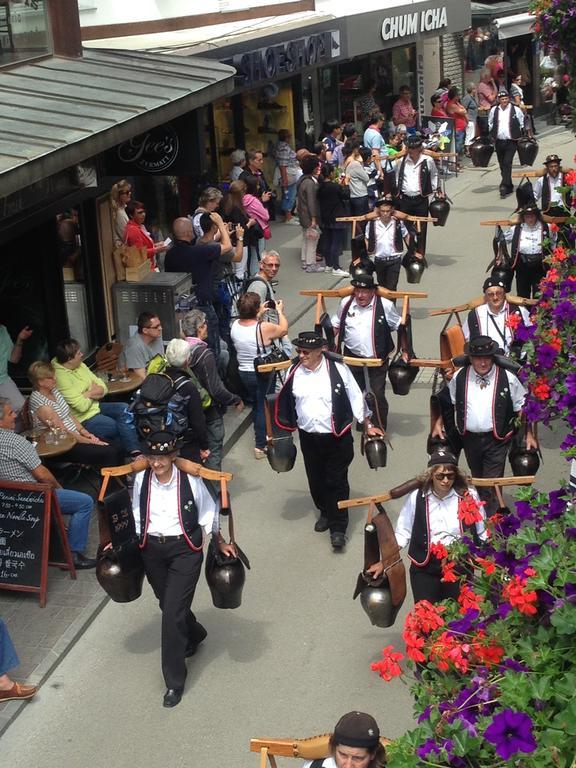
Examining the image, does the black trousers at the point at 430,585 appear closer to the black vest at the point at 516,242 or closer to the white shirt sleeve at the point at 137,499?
the white shirt sleeve at the point at 137,499

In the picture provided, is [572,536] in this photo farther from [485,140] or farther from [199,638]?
[485,140]

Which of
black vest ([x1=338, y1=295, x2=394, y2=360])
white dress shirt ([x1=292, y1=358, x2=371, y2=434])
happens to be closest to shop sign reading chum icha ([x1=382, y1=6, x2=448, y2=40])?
black vest ([x1=338, y1=295, x2=394, y2=360])

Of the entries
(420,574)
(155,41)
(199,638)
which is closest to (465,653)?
(420,574)

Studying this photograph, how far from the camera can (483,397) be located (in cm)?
918

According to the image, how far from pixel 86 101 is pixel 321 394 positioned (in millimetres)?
3559

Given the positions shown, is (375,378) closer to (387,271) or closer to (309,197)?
(387,271)

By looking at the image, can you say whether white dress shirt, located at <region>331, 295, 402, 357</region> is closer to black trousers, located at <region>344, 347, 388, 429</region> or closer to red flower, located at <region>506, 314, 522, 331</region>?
black trousers, located at <region>344, 347, 388, 429</region>

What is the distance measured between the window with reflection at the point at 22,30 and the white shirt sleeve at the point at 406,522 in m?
6.31

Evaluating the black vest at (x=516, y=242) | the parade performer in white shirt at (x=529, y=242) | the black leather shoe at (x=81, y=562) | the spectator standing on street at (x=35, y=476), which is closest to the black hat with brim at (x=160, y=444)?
the spectator standing on street at (x=35, y=476)

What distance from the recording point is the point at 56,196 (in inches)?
473

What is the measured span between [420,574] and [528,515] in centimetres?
246

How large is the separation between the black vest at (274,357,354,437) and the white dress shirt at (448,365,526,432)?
0.81 meters

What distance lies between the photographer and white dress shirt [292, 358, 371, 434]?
943 cm

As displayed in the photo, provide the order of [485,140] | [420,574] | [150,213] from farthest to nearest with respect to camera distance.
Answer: [485,140] < [150,213] < [420,574]
